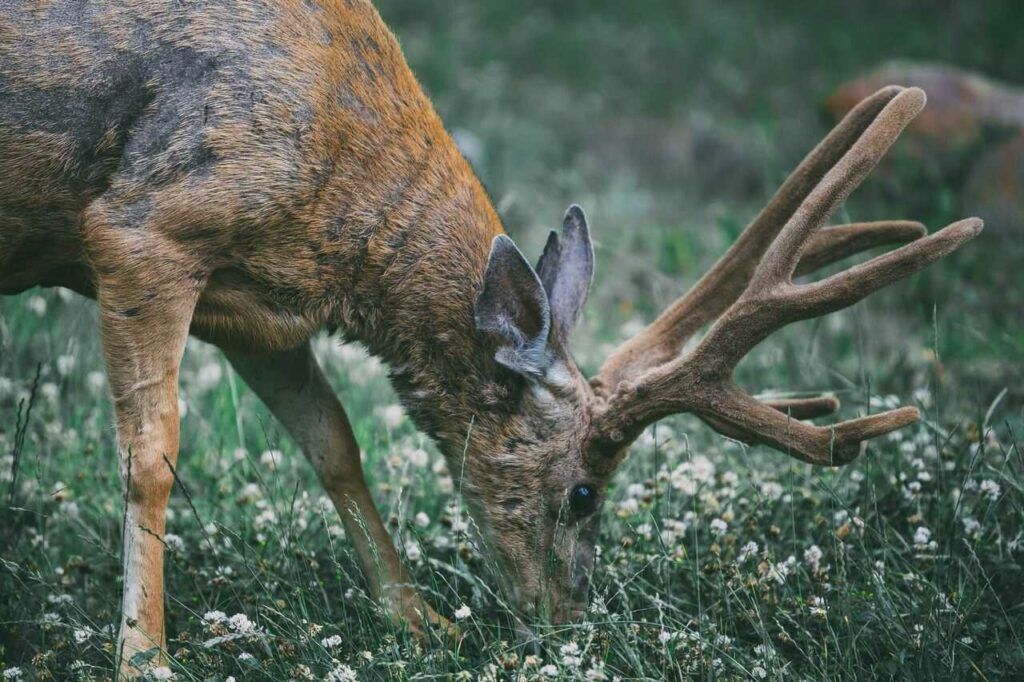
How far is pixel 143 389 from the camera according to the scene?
12.5 feet

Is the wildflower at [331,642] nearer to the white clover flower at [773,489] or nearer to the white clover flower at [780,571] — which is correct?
the white clover flower at [780,571]

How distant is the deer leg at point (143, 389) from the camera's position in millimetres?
3697

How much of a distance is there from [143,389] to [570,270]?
1520mm

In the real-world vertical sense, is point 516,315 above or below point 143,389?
above

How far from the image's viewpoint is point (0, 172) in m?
3.82

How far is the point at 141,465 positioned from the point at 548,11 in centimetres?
1124

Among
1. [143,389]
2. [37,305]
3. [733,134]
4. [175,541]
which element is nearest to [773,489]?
[175,541]

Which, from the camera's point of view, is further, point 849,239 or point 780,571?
point 849,239

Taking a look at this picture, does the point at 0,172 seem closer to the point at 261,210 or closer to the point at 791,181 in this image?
the point at 261,210

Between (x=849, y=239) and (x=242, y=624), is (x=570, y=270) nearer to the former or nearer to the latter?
(x=849, y=239)

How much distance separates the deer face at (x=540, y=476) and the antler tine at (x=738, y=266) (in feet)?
0.72

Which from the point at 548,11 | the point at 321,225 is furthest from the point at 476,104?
the point at 321,225

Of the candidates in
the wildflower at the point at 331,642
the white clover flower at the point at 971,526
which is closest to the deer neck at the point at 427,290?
the wildflower at the point at 331,642

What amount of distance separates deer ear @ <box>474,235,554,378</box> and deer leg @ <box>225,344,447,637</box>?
0.89 m
